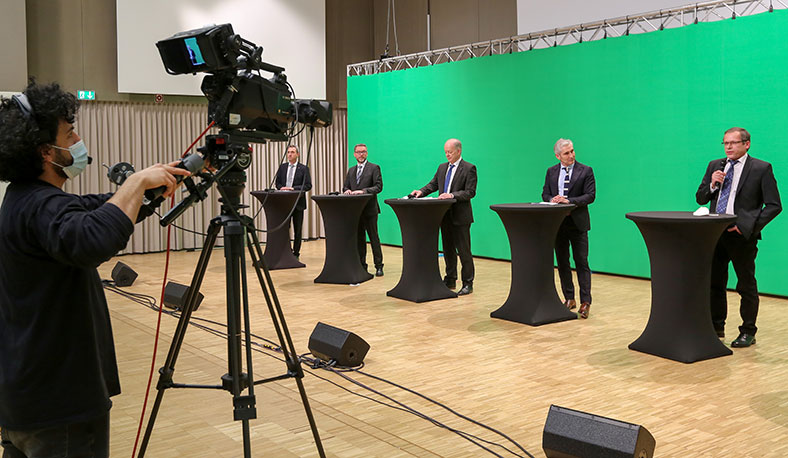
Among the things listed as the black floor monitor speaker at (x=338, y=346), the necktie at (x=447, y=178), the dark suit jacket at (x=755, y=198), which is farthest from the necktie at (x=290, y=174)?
the dark suit jacket at (x=755, y=198)

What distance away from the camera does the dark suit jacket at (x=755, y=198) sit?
182 inches

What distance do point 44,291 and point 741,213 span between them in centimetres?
431

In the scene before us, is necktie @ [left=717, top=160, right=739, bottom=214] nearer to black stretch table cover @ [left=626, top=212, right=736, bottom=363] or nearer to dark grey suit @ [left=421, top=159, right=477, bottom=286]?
black stretch table cover @ [left=626, top=212, right=736, bottom=363]

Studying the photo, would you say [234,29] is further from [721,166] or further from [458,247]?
[721,166]

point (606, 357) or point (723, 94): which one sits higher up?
point (723, 94)

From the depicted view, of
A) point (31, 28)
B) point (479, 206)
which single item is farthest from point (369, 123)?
point (31, 28)

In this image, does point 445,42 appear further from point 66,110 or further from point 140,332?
point 66,110

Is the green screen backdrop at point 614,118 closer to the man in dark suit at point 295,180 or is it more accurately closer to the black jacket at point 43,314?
the man in dark suit at point 295,180

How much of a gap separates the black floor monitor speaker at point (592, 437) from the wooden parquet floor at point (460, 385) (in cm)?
26

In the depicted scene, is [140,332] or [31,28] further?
[31,28]

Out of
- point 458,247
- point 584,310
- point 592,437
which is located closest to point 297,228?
point 458,247

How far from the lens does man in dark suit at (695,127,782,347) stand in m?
4.66

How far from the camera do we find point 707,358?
14.8 feet

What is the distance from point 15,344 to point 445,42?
9931mm
